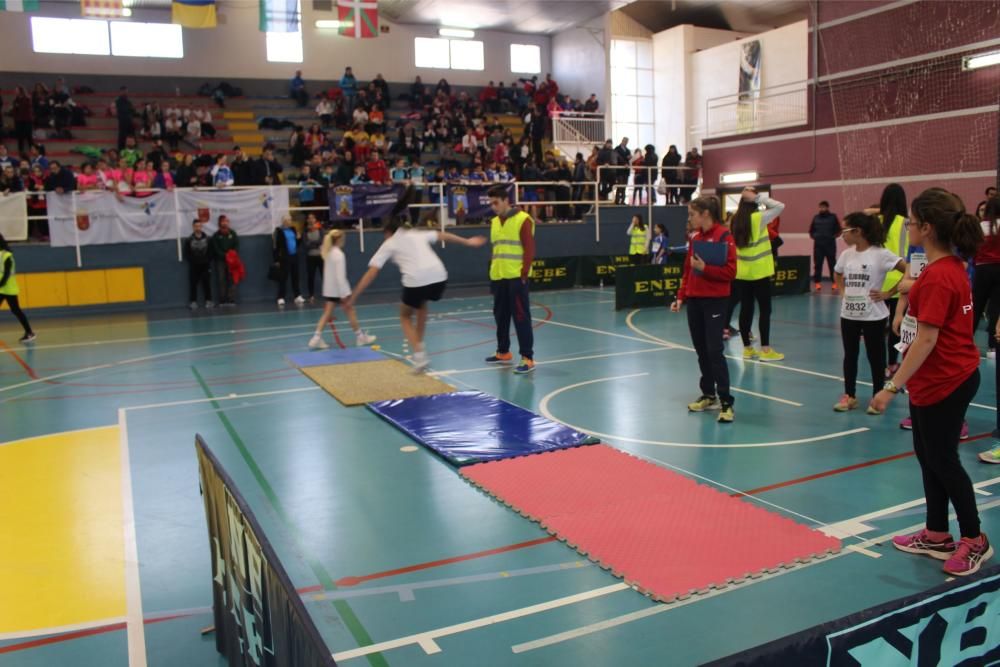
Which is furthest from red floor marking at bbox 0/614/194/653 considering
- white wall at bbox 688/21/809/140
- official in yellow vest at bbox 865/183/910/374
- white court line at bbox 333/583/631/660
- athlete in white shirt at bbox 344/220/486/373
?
white wall at bbox 688/21/809/140

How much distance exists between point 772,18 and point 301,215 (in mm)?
20186

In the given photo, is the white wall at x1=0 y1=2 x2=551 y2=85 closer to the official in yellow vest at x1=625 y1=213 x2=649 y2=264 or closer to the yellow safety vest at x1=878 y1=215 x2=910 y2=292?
the official in yellow vest at x1=625 y1=213 x2=649 y2=264

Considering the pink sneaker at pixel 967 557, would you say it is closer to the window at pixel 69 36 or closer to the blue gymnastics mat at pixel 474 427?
the blue gymnastics mat at pixel 474 427

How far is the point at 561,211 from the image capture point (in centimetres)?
2372

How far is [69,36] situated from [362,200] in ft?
42.5

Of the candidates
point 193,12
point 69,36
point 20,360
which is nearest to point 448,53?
point 69,36

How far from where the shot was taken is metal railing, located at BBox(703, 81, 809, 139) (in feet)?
77.5

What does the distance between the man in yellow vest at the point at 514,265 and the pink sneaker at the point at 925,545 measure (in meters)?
5.43

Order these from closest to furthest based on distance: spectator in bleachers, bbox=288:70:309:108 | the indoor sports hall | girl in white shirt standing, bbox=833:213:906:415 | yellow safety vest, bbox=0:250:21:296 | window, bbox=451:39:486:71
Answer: the indoor sports hall → girl in white shirt standing, bbox=833:213:906:415 → yellow safety vest, bbox=0:250:21:296 → spectator in bleachers, bbox=288:70:309:108 → window, bbox=451:39:486:71

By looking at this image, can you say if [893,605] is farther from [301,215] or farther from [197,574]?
[301,215]

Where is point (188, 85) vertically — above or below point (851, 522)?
above

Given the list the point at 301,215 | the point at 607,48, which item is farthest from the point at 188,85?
the point at 607,48

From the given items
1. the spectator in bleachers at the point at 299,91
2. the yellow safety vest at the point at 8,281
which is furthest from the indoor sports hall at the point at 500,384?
the spectator in bleachers at the point at 299,91

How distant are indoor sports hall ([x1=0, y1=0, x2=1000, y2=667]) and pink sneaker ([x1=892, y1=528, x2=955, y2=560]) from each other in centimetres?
3
